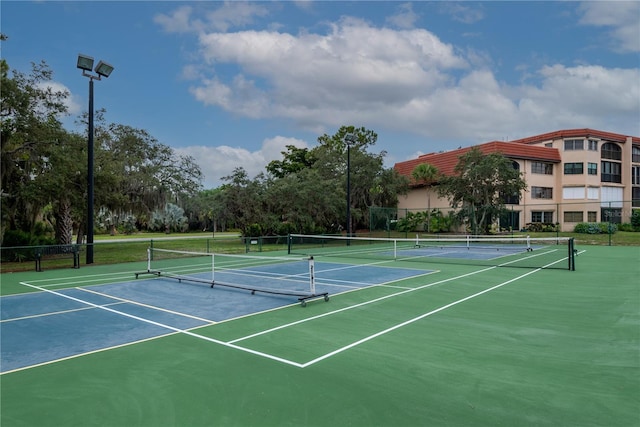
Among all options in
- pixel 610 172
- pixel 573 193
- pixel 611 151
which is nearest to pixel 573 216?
pixel 573 193

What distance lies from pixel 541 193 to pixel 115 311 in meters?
46.4

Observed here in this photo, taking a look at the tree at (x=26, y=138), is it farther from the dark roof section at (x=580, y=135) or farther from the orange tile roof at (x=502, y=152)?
the dark roof section at (x=580, y=135)

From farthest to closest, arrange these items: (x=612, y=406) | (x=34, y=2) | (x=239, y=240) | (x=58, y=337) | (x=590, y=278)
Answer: (x=239, y=240) < (x=34, y=2) < (x=590, y=278) < (x=58, y=337) < (x=612, y=406)

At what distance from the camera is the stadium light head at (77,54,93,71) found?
15.7 m

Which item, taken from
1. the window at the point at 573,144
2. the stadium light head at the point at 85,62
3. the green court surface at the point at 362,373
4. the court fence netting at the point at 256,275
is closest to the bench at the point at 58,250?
the court fence netting at the point at 256,275

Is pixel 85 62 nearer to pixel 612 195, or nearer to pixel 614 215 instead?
pixel 614 215

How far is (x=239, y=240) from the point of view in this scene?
26.2m

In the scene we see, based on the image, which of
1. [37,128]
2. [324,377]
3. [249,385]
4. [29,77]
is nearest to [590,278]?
[324,377]

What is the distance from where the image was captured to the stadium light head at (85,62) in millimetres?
15703

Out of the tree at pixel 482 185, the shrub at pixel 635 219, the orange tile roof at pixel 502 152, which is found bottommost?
the shrub at pixel 635 219

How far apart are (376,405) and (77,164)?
1919cm

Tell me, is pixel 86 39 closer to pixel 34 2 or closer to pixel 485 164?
pixel 34 2

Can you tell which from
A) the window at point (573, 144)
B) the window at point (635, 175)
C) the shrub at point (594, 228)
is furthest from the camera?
the window at point (635, 175)

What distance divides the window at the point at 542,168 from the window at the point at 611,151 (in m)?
6.37
